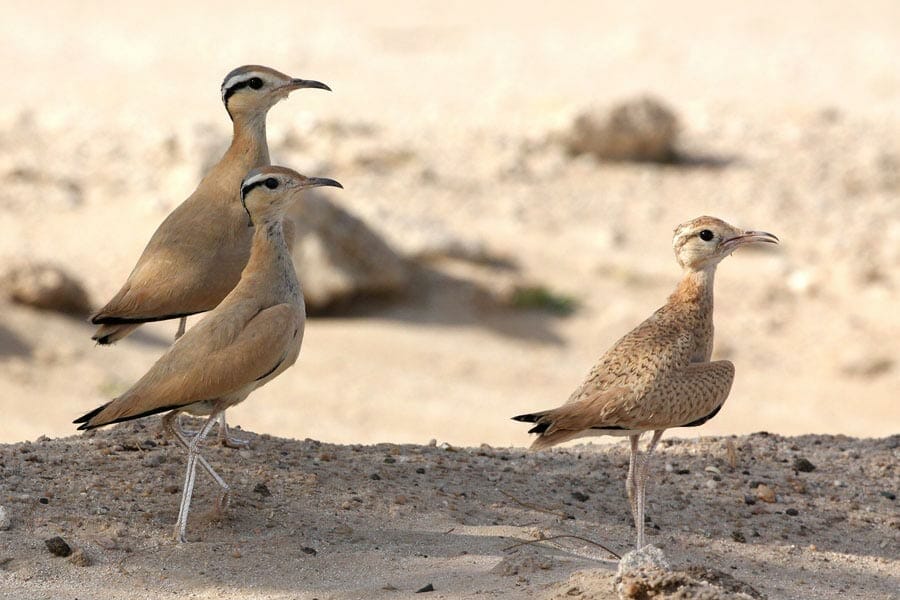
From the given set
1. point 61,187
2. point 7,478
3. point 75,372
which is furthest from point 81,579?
point 61,187

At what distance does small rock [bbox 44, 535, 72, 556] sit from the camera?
5.85 meters

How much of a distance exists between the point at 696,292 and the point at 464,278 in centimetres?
734

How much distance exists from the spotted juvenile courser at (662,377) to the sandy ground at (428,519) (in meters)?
0.51

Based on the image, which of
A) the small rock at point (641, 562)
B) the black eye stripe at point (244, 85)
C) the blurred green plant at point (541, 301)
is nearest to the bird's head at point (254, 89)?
the black eye stripe at point (244, 85)

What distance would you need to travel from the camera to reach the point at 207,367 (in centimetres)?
602

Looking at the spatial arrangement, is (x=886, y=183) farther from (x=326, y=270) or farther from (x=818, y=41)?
(x=818, y=41)

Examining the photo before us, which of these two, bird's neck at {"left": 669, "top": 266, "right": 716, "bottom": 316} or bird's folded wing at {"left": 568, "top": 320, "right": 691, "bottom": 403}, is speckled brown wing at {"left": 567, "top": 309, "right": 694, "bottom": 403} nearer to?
bird's folded wing at {"left": 568, "top": 320, "right": 691, "bottom": 403}

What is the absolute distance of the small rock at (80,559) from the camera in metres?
5.79

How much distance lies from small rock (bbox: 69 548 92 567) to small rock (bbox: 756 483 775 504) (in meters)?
3.36

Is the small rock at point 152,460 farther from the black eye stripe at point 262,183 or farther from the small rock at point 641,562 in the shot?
the small rock at point 641,562

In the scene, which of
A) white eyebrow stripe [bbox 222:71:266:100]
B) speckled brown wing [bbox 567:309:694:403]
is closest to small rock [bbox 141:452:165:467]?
speckled brown wing [bbox 567:309:694:403]

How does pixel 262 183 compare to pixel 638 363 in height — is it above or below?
above

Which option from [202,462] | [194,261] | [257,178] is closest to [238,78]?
[194,261]

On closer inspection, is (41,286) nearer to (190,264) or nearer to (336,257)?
(336,257)
